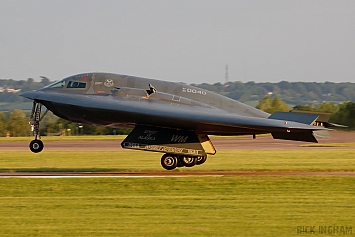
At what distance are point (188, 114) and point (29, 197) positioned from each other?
6859mm

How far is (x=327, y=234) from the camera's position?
10.9 metres

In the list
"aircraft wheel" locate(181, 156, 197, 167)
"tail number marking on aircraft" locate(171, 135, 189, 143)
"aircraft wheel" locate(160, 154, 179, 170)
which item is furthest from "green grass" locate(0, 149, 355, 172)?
"tail number marking on aircraft" locate(171, 135, 189, 143)

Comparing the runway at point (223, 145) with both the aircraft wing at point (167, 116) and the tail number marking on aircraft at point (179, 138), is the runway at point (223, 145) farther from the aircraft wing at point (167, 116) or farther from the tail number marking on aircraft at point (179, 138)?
the tail number marking on aircraft at point (179, 138)

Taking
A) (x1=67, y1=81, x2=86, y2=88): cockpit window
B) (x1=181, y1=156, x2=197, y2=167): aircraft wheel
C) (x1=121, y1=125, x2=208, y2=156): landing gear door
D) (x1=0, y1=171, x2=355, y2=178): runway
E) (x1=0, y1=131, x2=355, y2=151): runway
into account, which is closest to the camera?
(x1=0, y1=171, x2=355, y2=178): runway

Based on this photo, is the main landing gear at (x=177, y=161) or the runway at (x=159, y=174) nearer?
the runway at (x=159, y=174)

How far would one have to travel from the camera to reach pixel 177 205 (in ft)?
46.3

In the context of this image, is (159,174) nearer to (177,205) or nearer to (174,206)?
(177,205)

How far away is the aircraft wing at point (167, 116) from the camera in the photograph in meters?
20.2

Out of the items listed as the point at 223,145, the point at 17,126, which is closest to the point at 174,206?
the point at 223,145

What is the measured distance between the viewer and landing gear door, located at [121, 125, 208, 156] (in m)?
21.8

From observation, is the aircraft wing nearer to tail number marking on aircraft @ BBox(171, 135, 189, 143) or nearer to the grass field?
tail number marking on aircraft @ BBox(171, 135, 189, 143)

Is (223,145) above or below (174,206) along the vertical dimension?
above

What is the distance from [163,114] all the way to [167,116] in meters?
0.16

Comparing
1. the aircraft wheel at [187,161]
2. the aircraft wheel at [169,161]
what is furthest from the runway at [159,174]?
the aircraft wheel at [187,161]
